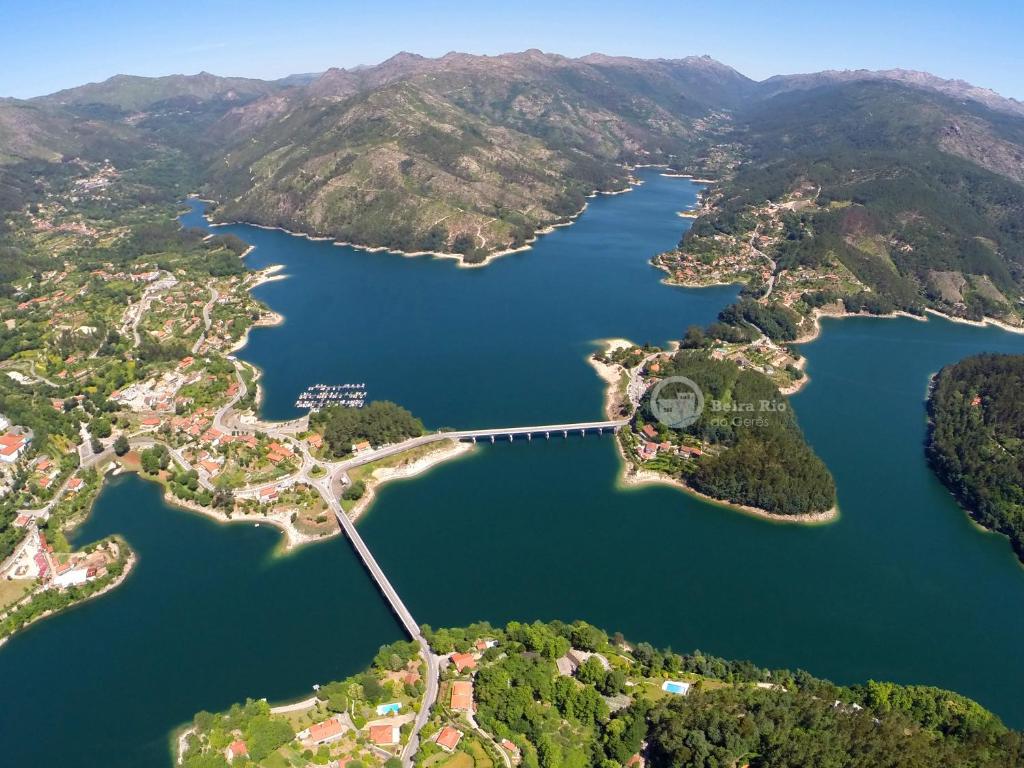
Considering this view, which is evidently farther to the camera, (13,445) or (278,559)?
(13,445)

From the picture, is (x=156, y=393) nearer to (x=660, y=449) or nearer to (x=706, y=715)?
(x=660, y=449)

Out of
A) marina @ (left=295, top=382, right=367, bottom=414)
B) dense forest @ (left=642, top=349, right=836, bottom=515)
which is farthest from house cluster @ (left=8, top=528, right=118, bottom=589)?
dense forest @ (left=642, top=349, right=836, bottom=515)

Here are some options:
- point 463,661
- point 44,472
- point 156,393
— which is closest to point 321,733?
point 463,661

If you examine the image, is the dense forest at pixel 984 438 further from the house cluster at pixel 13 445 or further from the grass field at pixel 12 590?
the house cluster at pixel 13 445

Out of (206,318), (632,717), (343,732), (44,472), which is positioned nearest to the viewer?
(632,717)

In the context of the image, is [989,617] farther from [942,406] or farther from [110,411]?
[110,411]

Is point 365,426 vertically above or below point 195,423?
above

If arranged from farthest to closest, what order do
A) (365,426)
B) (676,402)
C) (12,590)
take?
1. (676,402)
2. (365,426)
3. (12,590)
